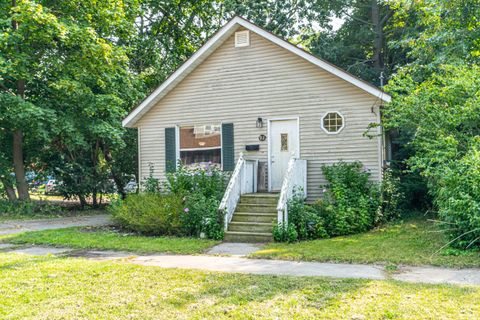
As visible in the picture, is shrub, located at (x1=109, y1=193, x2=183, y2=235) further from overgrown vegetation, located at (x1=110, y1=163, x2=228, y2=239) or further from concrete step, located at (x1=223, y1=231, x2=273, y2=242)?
concrete step, located at (x1=223, y1=231, x2=273, y2=242)

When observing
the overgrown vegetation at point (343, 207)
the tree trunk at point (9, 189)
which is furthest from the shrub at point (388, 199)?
the tree trunk at point (9, 189)

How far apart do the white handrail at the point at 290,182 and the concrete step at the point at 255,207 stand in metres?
0.40

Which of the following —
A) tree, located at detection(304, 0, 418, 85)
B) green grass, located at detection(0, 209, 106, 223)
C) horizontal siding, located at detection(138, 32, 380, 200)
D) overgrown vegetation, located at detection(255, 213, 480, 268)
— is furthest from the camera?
tree, located at detection(304, 0, 418, 85)

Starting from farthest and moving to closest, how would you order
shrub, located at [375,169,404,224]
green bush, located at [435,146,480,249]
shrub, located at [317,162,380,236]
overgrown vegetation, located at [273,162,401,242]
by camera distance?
shrub, located at [375,169,404,224] → shrub, located at [317,162,380,236] → overgrown vegetation, located at [273,162,401,242] → green bush, located at [435,146,480,249]

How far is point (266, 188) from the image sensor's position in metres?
11.9

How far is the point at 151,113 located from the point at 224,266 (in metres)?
8.27

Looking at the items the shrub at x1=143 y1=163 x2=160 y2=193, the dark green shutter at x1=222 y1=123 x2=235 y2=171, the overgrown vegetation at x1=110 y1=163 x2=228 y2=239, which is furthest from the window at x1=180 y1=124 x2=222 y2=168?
the overgrown vegetation at x1=110 y1=163 x2=228 y2=239

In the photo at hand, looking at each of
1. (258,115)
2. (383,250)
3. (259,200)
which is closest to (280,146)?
(258,115)

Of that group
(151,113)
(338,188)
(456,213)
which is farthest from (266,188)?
(456,213)

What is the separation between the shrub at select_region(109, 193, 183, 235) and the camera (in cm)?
973

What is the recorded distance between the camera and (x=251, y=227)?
9352mm

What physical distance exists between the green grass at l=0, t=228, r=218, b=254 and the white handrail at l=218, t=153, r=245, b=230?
90cm

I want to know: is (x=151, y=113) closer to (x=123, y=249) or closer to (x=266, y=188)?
(x=266, y=188)

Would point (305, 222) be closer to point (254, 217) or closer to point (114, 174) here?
point (254, 217)
